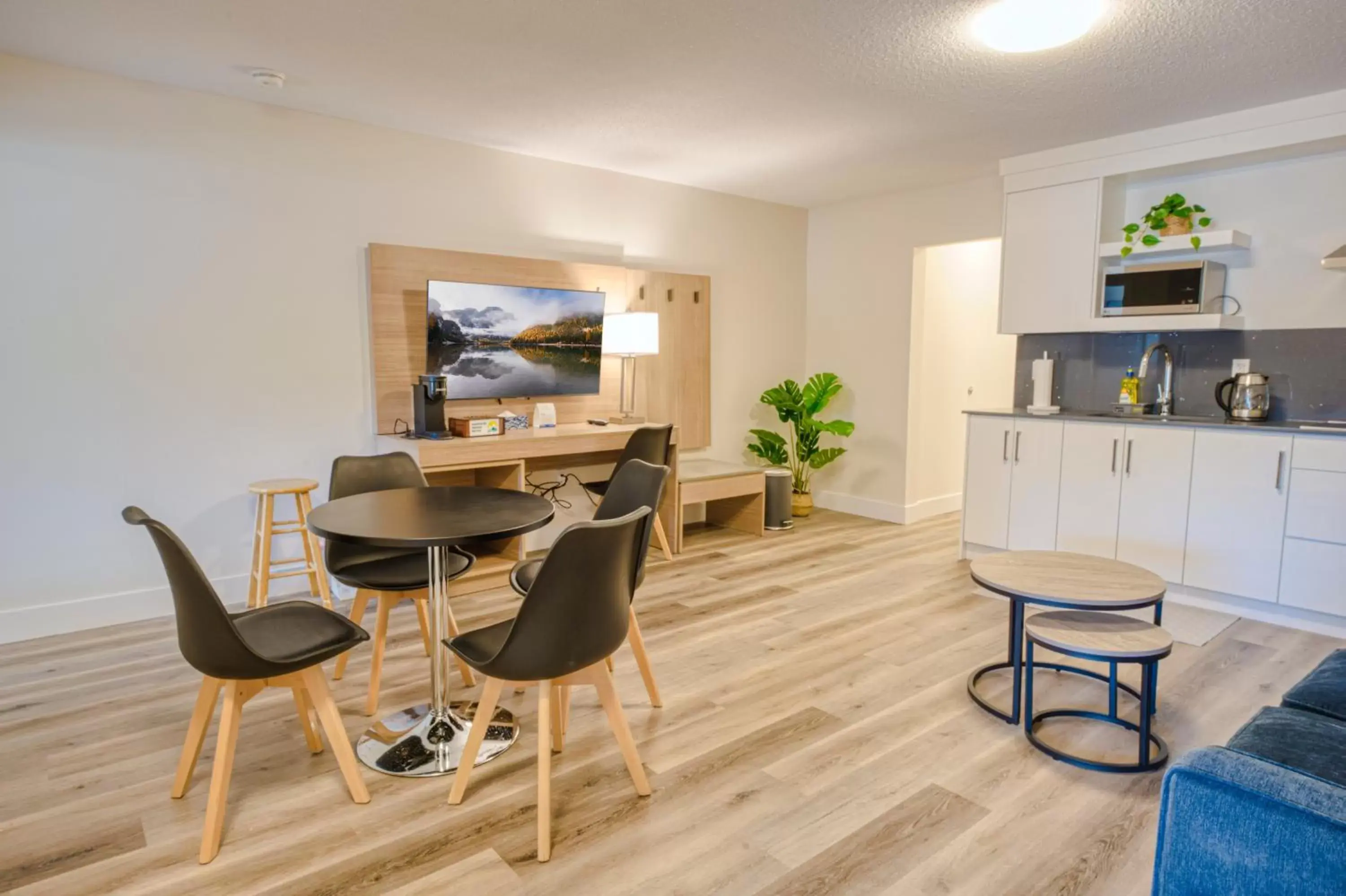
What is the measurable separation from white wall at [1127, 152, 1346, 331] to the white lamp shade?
3.26 m

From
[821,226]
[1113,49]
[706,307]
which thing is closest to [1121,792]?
[1113,49]

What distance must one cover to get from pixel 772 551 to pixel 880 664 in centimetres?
190

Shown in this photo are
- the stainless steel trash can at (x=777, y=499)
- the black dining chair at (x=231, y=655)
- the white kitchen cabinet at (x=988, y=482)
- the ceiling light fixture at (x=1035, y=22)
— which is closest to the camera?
the black dining chair at (x=231, y=655)

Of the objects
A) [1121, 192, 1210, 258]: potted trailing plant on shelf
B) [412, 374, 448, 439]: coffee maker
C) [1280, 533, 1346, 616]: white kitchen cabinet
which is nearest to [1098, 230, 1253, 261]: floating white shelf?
[1121, 192, 1210, 258]: potted trailing plant on shelf

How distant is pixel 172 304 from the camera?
3.68 metres

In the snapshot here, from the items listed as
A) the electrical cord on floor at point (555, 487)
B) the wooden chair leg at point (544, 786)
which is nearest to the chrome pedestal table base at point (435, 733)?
the wooden chair leg at point (544, 786)

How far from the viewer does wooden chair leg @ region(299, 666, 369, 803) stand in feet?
6.96

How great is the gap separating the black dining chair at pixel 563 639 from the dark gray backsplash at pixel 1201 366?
3777mm

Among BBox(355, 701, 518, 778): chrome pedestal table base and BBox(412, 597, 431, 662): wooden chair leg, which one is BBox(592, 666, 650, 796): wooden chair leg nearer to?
BBox(355, 701, 518, 778): chrome pedestal table base

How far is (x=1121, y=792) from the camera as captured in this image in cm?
230

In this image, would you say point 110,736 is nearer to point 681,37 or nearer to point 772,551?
point 681,37

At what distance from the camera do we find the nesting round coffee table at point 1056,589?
251cm

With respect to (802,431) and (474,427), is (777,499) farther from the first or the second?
(474,427)

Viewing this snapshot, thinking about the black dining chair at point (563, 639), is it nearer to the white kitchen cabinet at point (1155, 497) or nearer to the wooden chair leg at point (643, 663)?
the wooden chair leg at point (643, 663)
